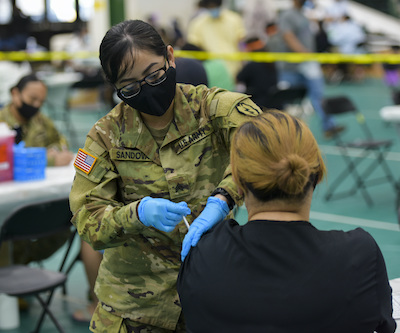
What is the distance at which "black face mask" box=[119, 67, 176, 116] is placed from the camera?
5.92ft

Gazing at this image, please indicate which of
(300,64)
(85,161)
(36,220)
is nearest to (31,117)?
(36,220)

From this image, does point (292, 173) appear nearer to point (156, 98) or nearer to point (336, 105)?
point (156, 98)

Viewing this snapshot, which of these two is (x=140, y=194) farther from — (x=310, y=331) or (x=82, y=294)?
(x=82, y=294)

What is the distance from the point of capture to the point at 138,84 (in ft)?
5.90

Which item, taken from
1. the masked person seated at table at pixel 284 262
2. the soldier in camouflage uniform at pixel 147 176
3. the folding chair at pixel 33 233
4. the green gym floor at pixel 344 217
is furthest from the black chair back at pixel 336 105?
the masked person seated at table at pixel 284 262

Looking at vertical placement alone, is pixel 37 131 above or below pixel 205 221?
below

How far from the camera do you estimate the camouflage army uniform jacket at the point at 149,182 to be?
183 centimetres

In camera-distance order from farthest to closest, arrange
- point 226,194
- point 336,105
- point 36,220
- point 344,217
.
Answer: point 336,105 → point 344,217 → point 36,220 → point 226,194

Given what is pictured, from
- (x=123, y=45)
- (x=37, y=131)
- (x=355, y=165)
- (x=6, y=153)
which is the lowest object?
(x=355, y=165)

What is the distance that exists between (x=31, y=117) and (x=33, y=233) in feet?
5.50

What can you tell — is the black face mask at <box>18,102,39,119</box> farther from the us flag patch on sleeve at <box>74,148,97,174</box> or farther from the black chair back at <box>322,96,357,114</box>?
the black chair back at <box>322,96,357,114</box>

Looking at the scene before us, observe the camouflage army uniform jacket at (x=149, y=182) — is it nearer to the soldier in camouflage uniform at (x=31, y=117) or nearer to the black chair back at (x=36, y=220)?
the black chair back at (x=36, y=220)

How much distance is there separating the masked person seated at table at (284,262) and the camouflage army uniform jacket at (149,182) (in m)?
0.34

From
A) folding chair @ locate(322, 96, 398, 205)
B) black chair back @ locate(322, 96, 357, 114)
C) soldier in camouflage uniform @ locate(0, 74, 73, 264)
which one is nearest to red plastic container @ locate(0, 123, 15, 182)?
soldier in camouflage uniform @ locate(0, 74, 73, 264)
